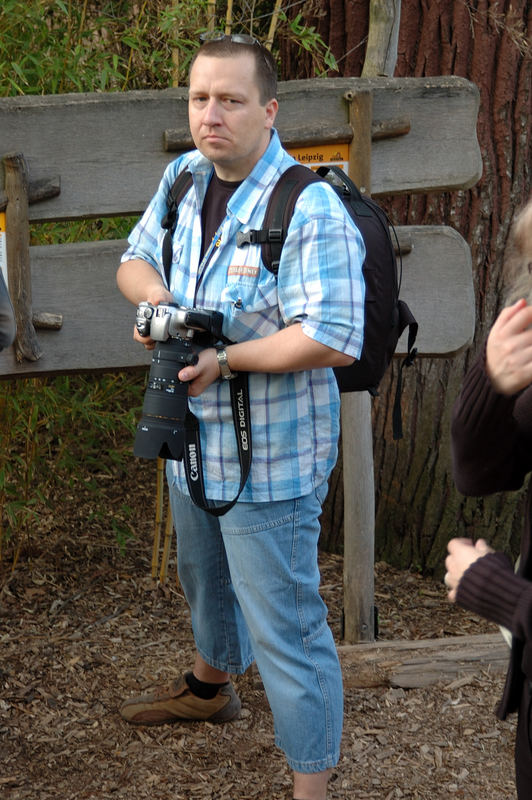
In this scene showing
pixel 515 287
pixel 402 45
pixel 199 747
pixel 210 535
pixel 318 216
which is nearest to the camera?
pixel 515 287

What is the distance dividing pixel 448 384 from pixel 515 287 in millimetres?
2708

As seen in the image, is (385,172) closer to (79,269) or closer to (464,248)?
(464,248)

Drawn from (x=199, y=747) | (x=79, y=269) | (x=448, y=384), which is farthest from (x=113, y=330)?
(x=448, y=384)

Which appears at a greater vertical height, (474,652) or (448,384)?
(448,384)

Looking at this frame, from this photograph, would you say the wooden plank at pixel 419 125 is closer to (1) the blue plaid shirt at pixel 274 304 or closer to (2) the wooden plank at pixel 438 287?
(2) the wooden plank at pixel 438 287

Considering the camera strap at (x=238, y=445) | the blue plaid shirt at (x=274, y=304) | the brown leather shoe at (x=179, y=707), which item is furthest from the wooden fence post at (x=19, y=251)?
the brown leather shoe at (x=179, y=707)

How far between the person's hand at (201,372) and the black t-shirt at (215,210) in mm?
281

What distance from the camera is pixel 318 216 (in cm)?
226

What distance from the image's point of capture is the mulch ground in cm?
302

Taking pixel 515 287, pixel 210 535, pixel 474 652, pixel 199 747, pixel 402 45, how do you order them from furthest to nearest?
pixel 402 45 < pixel 474 652 < pixel 199 747 < pixel 210 535 < pixel 515 287

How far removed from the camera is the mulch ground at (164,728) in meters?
3.02

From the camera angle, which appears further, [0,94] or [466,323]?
[0,94]

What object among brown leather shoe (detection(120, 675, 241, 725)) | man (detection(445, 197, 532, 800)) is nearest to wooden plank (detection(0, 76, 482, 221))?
brown leather shoe (detection(120, 675, 241, 725))

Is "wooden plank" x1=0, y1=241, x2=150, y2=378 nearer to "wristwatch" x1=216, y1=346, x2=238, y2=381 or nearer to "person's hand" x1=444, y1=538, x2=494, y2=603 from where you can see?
"wristwatch" x1=216, y1=346, x2=238, y2=381
